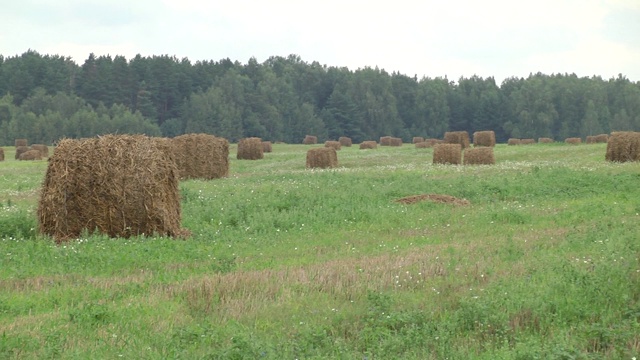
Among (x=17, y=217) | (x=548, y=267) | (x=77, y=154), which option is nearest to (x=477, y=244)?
(x=548, y=267)

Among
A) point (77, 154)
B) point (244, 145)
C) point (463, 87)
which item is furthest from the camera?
point (463, 87)

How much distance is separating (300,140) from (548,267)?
395ft

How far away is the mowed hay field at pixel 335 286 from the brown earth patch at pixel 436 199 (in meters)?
1.52

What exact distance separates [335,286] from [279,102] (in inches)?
5155

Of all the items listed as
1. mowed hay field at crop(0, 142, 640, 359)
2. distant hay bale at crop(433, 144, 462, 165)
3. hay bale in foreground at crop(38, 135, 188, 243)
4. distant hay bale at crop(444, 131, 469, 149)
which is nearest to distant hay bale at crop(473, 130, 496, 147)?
distant hay bale at crop(444, 131, 469, 149)

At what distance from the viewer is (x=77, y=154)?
57.6 ft

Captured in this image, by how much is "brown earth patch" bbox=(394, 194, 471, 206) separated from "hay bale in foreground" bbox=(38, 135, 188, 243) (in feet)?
25.9

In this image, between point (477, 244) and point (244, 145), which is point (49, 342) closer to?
point (477, 244)

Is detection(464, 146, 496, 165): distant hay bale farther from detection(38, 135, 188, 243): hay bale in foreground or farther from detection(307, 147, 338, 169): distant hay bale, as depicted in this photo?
detection(38, 135, 188, 243): hay bale in foreground

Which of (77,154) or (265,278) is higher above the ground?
(77,154)

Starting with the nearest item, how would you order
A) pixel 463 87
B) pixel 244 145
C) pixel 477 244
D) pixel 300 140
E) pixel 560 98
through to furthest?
1. pixel 477 244
2. pixel 244 145
3. pixel 300 140
4. pixel 560 98
5. pixel 463 87

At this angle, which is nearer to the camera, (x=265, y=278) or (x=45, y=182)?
(x=265, y=278)

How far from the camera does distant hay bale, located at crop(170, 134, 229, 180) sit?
36.2 m

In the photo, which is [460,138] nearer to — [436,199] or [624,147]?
[624,147]
